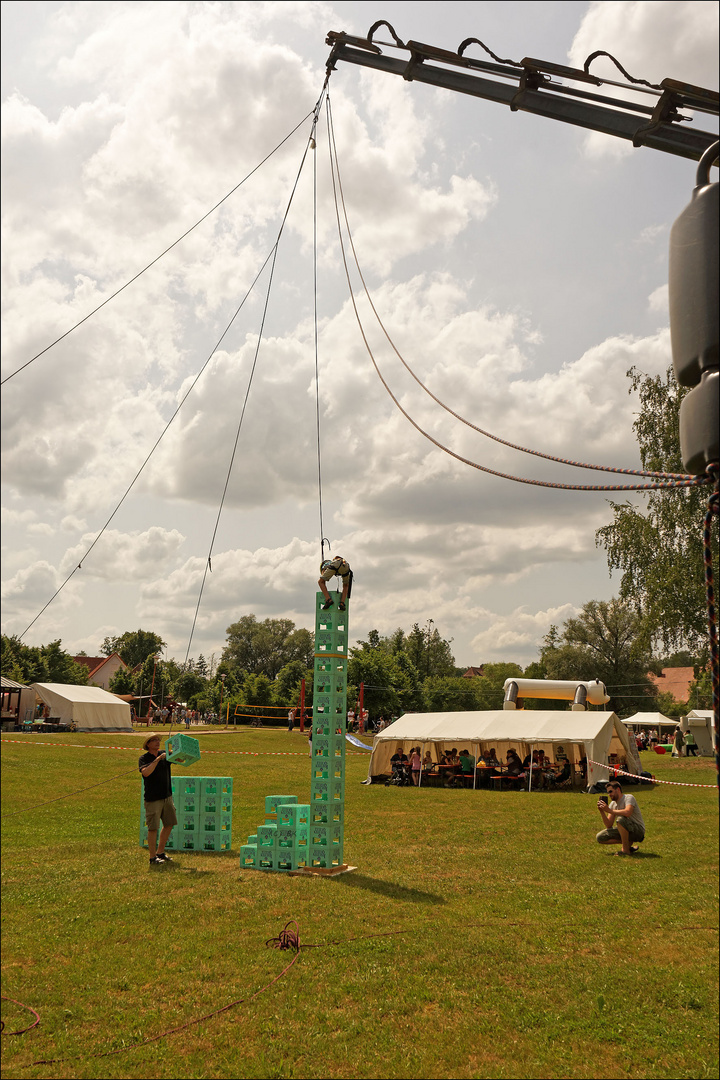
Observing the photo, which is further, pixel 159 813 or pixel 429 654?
pixel 429 654

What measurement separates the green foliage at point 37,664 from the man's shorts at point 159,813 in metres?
50.8

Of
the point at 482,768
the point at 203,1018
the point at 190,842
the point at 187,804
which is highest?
the point at 187,804

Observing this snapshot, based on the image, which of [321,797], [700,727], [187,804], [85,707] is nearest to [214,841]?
[187,804]

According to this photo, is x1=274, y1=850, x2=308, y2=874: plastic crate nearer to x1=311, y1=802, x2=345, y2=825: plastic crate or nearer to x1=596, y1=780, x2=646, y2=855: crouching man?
x1=311, y1=802, x2=345, y2=825: plastic crate

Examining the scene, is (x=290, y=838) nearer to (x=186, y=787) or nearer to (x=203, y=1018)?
(x=186, y=787)

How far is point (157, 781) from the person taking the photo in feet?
37.4

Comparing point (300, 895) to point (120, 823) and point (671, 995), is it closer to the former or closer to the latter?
point (671, 995)

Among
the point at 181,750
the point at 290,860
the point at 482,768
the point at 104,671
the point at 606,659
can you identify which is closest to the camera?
the point at 290,860

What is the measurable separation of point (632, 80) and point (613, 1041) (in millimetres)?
6575

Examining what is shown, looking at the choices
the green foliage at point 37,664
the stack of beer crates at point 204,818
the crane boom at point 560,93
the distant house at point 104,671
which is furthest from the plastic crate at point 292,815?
the distant house at point 104,671

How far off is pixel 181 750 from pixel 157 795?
0.75 meters

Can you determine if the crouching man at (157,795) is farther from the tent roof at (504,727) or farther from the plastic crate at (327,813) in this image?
the tent roof at (504,727)

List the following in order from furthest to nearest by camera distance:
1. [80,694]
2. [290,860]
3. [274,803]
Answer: [80,694], [274,803], [290,860]

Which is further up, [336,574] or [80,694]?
[336,574]
